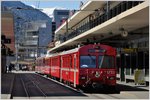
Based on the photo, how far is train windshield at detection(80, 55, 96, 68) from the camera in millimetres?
25203

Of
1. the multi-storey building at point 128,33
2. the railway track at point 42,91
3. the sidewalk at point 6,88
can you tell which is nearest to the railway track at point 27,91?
the railway track at point 42,91

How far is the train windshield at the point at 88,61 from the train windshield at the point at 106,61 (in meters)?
0.34

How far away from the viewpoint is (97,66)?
82.6ft

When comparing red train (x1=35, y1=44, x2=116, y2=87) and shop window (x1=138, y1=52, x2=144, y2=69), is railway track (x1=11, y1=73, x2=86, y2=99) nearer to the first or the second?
red train (x1=35, y1=44, x2=116, y2=87)

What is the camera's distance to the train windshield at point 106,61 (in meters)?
25.3

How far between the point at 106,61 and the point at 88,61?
100 cm

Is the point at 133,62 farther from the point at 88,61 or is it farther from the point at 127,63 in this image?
the point at 88,61

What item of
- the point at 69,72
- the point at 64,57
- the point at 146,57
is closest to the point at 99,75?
the point at 69,72

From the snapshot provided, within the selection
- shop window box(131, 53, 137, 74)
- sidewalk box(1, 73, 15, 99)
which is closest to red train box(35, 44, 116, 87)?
sidewalk box(1, 73, 15, 99)

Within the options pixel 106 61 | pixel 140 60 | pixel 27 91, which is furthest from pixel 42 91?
pixel 140 60

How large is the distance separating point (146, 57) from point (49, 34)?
134 metres

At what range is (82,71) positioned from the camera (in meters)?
25.1

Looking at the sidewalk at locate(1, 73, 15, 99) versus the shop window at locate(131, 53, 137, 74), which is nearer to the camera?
the sidewalk at locate(1, 73, 15, 99)

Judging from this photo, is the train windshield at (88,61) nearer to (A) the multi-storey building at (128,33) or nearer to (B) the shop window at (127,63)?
(A) the multi-storey building at (128,33)
